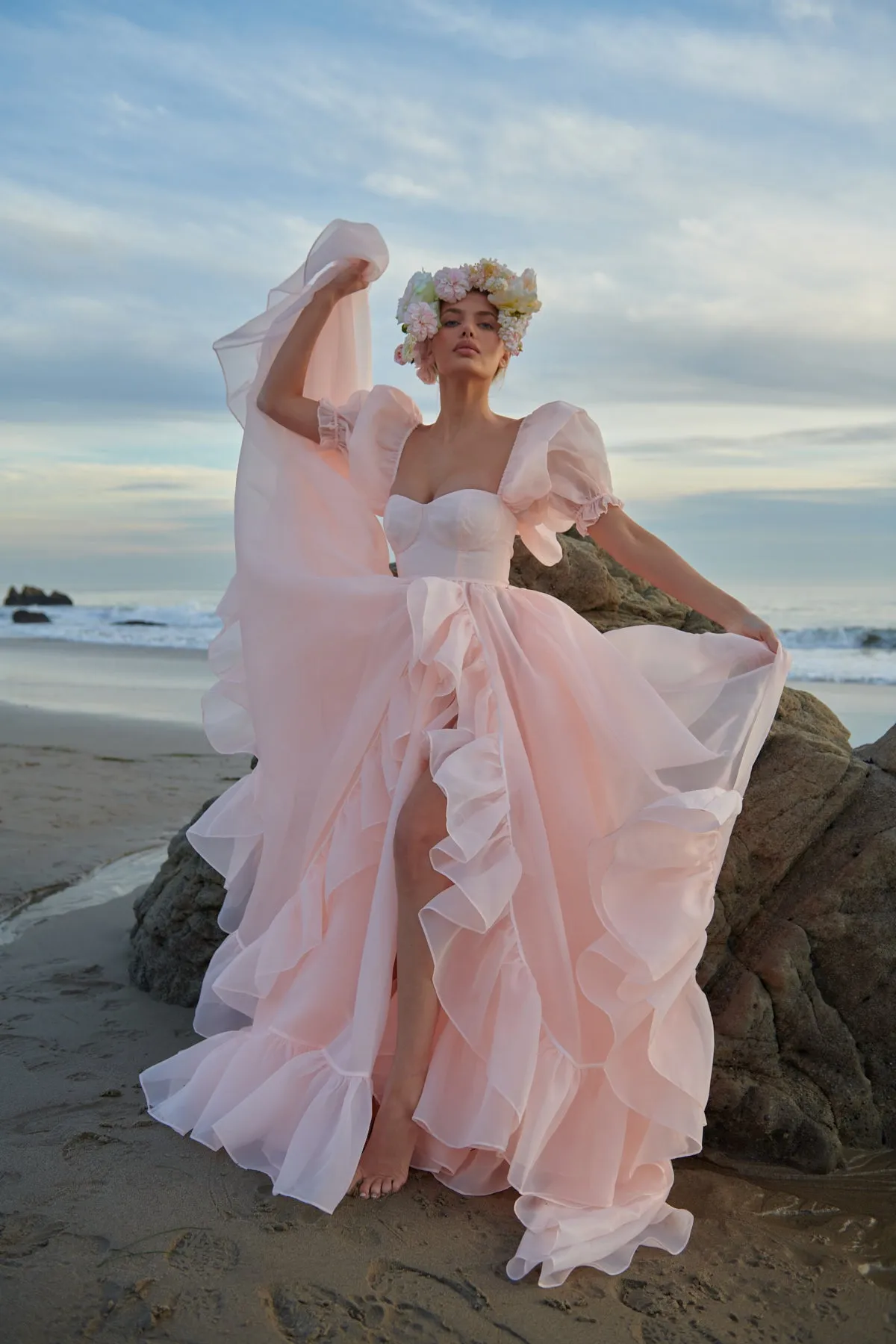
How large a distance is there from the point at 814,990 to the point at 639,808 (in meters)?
1.03

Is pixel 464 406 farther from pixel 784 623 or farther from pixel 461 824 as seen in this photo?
pixel 784 623

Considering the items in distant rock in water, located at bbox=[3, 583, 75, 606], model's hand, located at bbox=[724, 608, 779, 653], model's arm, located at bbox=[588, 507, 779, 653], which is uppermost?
model's arm, located at bbox=[588, 507, 779, 653]

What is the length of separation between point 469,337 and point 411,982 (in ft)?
6.47

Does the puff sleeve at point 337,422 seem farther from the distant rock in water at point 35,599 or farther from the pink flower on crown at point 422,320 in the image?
the distant rock in water at point 35,599

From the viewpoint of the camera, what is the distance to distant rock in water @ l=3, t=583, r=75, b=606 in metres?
28.8

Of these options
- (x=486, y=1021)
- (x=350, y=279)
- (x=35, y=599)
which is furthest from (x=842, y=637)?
(x=35, y=599)

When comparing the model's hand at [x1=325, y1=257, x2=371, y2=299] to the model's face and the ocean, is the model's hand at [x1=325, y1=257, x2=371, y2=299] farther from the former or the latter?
the ocean

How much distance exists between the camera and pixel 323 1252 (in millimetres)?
2615

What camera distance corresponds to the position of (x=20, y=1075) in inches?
140

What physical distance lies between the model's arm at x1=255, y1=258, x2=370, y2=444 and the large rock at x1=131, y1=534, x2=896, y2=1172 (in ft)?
6.24

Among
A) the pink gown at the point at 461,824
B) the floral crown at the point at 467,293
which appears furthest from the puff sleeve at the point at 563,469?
the floral crown at the point at 467,293

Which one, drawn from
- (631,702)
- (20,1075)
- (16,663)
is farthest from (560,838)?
(16,663)

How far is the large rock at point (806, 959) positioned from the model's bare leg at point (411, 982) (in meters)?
1.01

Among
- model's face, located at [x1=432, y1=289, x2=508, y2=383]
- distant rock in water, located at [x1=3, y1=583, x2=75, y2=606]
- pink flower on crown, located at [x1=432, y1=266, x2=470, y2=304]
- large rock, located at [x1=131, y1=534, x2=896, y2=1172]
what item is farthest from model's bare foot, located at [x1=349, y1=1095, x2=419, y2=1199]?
distant rock in water, located at [x1=3, y1=583, x2=75, y2=606]
